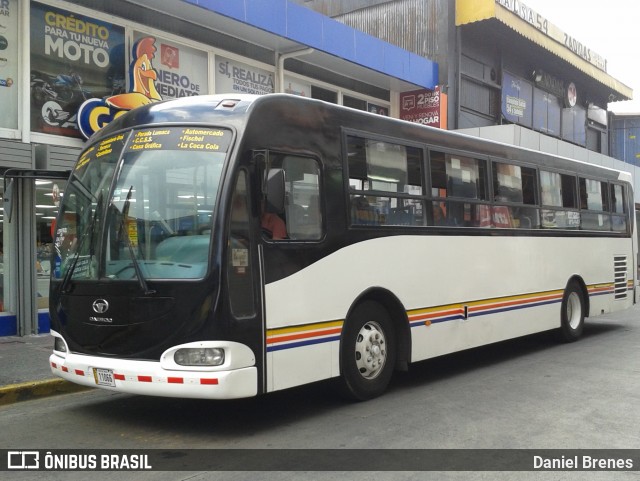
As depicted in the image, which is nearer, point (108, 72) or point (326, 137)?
point (326, 137)

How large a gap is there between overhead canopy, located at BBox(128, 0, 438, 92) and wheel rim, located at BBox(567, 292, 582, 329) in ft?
24.3

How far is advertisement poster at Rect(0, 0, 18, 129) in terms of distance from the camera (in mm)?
10141

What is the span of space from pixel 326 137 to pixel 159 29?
22.9ft

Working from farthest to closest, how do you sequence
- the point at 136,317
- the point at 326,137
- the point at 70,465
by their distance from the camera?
1. the point at 326,137
2. the point at 136,317
3. the point at 70,465

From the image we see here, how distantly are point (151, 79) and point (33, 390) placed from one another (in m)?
6.53

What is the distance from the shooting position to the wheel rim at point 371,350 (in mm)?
6863

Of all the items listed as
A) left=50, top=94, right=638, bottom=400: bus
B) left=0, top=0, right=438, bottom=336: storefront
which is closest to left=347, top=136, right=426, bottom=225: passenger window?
left=50, top=94, right=638, bottom=400: bus

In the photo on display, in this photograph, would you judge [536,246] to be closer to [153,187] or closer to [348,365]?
[348,365]

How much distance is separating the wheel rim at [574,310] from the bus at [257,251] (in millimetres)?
3529

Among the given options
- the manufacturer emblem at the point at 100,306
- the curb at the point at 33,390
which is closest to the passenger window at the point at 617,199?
the curb at the point at 33,390

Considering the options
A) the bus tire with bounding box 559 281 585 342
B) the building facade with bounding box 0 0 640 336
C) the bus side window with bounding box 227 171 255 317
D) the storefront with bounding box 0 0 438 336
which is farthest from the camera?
the bus tire with bounding box 559 281 585 342

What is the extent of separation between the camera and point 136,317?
5.54m

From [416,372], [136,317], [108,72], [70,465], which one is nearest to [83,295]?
[136,317]

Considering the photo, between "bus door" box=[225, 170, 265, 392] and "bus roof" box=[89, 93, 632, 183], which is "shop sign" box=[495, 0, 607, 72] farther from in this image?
"bus door" box=[225, 170, 265, 392]
